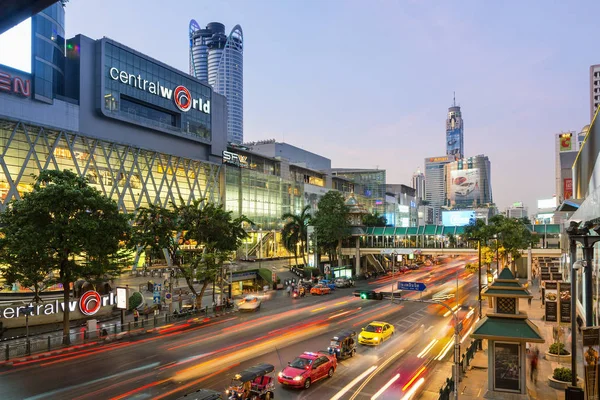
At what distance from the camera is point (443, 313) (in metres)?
47.3

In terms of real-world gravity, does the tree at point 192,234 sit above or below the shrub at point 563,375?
above

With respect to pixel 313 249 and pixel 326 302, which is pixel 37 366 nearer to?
pixel 326 302

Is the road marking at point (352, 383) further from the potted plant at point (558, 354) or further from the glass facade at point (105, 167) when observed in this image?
the glass facade at point (105, 167)

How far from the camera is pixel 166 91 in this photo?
81875 millimetres

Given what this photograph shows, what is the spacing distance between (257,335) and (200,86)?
67586 mm

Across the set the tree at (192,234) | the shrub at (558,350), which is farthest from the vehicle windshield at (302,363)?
the tree at (192,234)

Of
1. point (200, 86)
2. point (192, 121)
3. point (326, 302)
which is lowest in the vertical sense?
point (326, 302)

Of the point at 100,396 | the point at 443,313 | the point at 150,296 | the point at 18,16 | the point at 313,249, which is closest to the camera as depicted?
the point at 18,16

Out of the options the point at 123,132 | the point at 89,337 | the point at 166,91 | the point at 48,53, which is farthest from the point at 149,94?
the point at 89,337

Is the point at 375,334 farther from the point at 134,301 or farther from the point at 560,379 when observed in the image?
the point at 134,301

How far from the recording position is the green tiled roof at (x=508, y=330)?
20.6 metres

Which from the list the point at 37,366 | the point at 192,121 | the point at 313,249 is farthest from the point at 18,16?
the point at 192,121

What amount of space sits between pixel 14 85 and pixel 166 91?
93.0 ft

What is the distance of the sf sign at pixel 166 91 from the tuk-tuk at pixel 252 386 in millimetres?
64009
